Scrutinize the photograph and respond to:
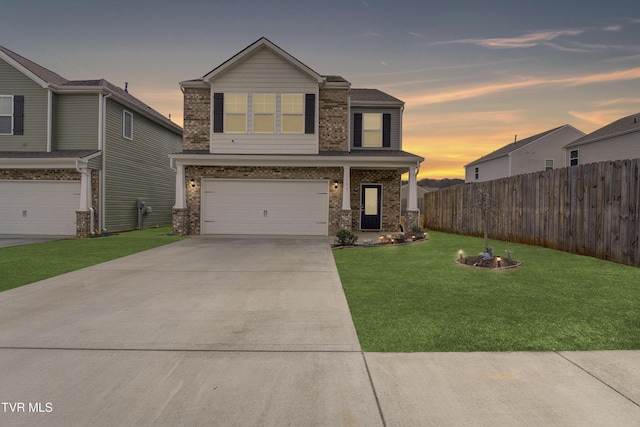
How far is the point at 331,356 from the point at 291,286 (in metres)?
3.00

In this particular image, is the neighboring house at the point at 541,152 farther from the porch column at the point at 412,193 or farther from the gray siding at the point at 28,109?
the gray siding at the point at 28,109

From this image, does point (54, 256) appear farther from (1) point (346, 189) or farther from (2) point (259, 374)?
(1) point (346, 189)

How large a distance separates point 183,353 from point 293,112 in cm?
1309

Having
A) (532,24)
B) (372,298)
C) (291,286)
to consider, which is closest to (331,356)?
(372,298)

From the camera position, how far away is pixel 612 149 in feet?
68.4

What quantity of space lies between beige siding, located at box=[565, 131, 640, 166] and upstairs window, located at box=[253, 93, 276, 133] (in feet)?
63.5

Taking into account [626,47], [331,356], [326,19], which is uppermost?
[326,19]

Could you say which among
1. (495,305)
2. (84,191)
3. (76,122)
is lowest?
(495,305)

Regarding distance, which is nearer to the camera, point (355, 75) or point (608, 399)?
point (608, 399)

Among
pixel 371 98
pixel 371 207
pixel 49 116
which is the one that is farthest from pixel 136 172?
pixel 371 98

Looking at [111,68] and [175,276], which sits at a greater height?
[111,68]

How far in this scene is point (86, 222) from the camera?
47.5 ft

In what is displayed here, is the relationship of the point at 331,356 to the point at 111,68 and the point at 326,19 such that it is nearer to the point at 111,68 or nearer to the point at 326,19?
the point at 326,19

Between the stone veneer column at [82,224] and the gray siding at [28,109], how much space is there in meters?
3.60
